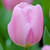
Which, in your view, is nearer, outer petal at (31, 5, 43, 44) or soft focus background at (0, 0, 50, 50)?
outer petal at (31, 5, 43, 44)

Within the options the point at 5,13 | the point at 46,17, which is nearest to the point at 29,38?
the point at 46,17

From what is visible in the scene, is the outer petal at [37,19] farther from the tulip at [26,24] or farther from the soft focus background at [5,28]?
the soft focus background at [5,28]

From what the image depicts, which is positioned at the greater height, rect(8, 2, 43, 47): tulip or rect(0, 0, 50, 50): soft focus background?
rect(8, 2, 43, 47): tulip

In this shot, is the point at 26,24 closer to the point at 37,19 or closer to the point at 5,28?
the point at 37,19

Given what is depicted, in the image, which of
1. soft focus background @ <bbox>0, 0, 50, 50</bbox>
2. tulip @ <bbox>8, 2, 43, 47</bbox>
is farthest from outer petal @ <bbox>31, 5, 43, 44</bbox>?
soft focus background @ <bbox>0, 0, 50, 50</bbox>

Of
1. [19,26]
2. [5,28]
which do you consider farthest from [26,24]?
[5,28]

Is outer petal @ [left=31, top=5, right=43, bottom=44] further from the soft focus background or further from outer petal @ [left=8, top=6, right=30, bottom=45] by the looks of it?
the soft focus background

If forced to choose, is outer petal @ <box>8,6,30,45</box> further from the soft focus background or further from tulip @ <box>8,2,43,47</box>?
the soft focus background
